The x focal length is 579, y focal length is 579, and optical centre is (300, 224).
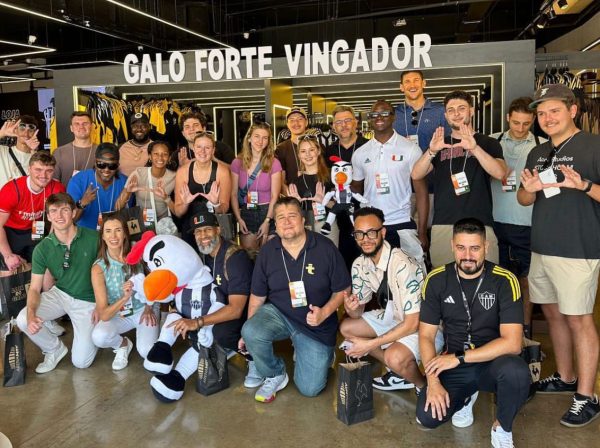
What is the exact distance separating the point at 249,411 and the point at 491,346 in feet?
4.65

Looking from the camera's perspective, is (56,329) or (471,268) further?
(56,329)

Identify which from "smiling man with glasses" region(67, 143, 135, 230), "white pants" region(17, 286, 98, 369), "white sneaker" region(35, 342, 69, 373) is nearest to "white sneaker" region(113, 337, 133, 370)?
"white pants" region(17, 286, 98, 369)

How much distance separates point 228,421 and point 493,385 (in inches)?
56.5

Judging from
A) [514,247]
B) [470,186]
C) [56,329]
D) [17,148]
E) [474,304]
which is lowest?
[56,329]

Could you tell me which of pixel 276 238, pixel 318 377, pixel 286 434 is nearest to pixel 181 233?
pixel 276 238

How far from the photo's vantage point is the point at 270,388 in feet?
11.5

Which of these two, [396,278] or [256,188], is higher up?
[256,188]

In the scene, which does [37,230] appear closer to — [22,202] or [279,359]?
[22,202]

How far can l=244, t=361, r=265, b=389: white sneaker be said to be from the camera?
369 centimetres

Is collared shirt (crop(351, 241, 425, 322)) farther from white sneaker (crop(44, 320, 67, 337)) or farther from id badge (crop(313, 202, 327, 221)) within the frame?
white sneaker (crop(44, 320, 67, 337))

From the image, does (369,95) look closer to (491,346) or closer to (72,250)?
(72,250)

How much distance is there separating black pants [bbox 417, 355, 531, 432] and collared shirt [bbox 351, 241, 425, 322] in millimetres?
463

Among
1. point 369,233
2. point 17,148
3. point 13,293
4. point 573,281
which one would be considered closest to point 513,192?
point 573,281

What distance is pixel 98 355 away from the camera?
4.38m
